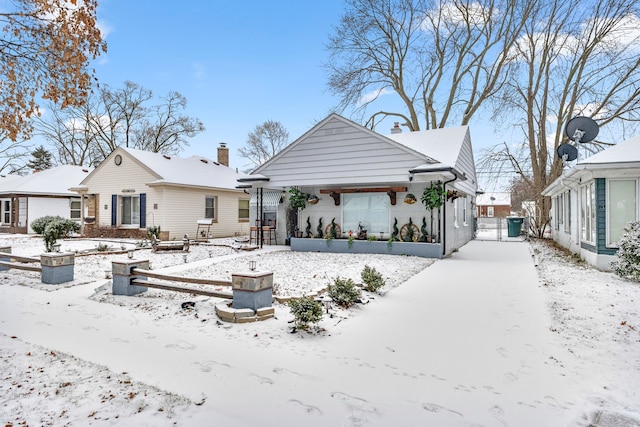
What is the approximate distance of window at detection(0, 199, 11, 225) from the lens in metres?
22.1

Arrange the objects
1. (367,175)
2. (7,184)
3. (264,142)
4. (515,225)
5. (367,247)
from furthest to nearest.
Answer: (264,142), (7,184), (515,225), (367,247), (367,175)

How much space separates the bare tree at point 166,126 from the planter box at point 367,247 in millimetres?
24935

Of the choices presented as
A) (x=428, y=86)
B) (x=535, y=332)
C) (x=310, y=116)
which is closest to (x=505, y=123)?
(x=428, y=86)

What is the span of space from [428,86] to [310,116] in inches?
318

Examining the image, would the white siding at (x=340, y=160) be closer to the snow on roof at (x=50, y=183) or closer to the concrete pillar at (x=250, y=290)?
the concrete pillar at (x=250, y=290)

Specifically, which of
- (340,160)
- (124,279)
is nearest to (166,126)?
(340,160)

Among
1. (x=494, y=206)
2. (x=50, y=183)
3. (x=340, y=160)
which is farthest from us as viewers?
(x=494, y=206)

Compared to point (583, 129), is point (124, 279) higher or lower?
lower

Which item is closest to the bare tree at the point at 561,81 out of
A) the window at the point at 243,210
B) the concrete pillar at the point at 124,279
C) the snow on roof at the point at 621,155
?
the snow on roof at the point at 621,155

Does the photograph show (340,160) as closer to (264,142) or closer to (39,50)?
(39,50)

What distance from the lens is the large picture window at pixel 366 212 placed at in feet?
40.2

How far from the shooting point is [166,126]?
3297 centimetres

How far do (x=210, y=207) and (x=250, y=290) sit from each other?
1499 cm

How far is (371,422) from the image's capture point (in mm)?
2492
